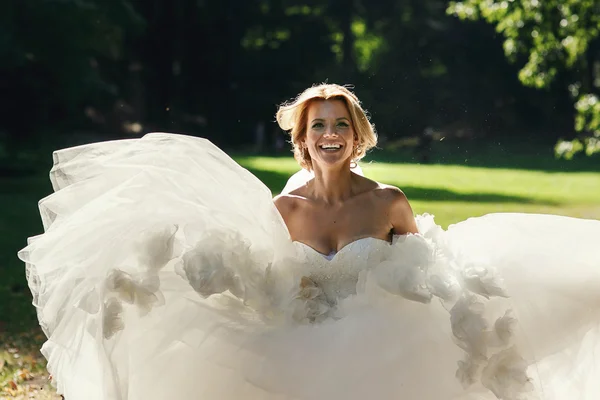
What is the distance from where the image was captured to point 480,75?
50406 mm

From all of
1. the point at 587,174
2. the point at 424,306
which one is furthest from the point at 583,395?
the point at 587,174

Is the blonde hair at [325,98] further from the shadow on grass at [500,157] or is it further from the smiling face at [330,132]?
the shadow on grass at [500,157]

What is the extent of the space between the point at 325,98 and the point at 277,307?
3.84 feet

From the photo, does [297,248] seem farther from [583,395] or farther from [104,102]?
[104,102]

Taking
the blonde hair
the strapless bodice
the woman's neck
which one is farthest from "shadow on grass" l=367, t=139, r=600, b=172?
the strapless bodice

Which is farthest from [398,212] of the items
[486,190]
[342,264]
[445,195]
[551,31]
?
[486,190]

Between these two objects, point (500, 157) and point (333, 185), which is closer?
point (333, 185)

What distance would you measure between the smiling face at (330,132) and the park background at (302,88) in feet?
9.70

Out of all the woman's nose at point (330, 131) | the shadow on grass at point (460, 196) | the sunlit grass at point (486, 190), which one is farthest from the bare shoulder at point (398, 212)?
the shadow on grass at point (460, 196)

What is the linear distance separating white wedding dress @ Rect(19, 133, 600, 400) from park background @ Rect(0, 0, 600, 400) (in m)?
2.59

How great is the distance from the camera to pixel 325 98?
205 inches

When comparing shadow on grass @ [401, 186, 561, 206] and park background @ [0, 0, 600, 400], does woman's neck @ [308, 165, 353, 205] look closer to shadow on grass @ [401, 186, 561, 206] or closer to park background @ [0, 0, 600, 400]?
park background @ [0, 0, 600, 400]

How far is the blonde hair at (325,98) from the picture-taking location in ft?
17.1

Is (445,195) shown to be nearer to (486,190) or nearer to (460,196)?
(460,196)
